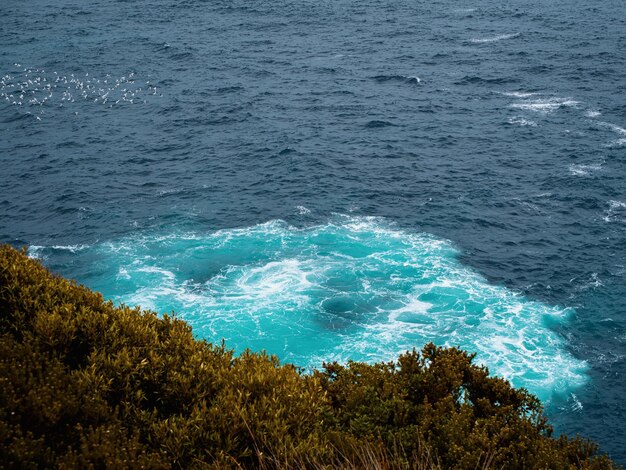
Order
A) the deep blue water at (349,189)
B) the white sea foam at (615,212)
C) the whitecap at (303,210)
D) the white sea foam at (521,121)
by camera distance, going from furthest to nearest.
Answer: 1. the white sea foam at (521,121)
2. the whitecap at (303,210)
3. the white sea foam at (615,212)
4. the deep blue water at (349,189)

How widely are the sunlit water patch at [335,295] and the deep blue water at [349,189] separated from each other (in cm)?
20

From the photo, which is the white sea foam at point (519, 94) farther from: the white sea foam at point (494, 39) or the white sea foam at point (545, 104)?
the white sea foam at point (494, 39)

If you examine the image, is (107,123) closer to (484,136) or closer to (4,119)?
(4,119)

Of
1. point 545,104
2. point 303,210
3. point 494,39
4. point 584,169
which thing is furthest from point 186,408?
point 494,39

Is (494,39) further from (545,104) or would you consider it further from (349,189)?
(349,189)

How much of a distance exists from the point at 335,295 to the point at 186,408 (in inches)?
1582

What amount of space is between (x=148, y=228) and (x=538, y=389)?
4058 cm

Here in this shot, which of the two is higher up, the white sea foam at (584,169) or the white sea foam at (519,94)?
the white sea foam at (519,94)

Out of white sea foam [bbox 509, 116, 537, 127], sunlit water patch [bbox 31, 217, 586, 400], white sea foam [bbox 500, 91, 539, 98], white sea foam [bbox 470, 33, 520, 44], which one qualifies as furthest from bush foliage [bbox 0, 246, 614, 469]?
white sea foam [bbox 470, 33, 520, 44]

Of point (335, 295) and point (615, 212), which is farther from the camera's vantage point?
point (615, 212)

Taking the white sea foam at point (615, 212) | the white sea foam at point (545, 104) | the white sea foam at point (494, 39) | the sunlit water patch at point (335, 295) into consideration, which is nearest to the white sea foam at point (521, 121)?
the white sea foam at point (545, 104)

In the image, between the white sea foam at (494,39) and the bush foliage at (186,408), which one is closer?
the bush foliage at (186,408)

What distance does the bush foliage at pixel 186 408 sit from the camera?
16156 millimetres

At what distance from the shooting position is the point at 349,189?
74375 millimetres
